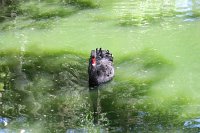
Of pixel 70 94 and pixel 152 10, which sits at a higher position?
pixel 152 10

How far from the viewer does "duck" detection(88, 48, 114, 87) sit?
11.6 metres

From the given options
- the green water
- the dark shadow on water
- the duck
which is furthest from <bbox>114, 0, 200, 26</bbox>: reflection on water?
the duck

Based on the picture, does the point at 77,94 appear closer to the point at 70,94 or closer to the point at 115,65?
the point at 70,94

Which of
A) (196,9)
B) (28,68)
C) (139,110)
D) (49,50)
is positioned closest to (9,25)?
(49,50)

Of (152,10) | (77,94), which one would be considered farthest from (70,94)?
(152,10)

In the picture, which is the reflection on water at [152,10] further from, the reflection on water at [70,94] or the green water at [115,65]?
the reflection on water at [70,94]

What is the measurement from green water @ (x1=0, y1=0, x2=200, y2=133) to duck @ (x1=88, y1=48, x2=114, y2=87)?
0.18m

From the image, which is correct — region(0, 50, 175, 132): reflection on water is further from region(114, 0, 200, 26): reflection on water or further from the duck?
region(114, 0, 200, 26): reflection on water

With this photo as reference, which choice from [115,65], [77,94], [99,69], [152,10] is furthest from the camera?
[152,10]

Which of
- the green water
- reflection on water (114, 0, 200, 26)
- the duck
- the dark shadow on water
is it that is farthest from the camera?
reflection on water (114, 0, 200, 26)

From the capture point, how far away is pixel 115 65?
13047 mm

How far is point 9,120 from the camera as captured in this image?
10289mm

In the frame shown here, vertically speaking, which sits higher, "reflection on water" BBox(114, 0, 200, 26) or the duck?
"reflection on water" BBox(114, 0, 200, 26)

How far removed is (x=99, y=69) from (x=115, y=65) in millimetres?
1188
